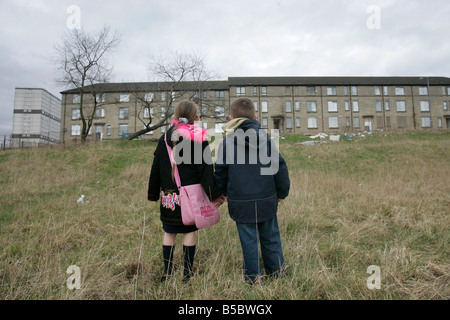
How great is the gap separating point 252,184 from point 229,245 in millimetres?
1350

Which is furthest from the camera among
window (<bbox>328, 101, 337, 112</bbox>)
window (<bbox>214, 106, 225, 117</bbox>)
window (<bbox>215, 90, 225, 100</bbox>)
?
window (<bbox>215, 90, 225, 100</bbox>)

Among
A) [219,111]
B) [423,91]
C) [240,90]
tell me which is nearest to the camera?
[219,111]

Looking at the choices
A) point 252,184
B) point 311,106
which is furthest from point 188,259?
point 311,106

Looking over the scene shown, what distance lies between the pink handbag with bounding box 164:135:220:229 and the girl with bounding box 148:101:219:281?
50mm

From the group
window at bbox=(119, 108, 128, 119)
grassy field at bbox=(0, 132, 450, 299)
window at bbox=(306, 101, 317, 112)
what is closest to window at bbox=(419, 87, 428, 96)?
window at bbox=(306, 101, 317, 112)

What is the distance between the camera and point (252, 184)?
2066 mm

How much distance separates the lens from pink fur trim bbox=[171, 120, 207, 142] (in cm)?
217

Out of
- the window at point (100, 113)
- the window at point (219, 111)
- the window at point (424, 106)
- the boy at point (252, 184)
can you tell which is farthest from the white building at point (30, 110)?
the window at point (424, 106)

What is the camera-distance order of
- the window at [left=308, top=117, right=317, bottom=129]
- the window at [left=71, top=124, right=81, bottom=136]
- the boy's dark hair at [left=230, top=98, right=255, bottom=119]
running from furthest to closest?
the window at [left=308, top=117, right=317, bottom=129], the window at [left=71, top=124, right=81, bottom=136], the boy's dark hair at [left=230, top=98, right=255, bottom=119]

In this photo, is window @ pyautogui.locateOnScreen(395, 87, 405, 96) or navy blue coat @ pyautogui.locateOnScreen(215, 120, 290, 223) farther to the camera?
window @ pyautogui.locateOnScreen(395, 87, 405, 96)

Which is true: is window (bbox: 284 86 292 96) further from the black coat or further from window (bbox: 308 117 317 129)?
the black coat

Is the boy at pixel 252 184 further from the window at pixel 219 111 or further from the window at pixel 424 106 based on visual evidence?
the window at pixel 424 106

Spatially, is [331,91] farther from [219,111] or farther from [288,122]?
[219,111]

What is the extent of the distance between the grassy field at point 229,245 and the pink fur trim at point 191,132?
118 cm
